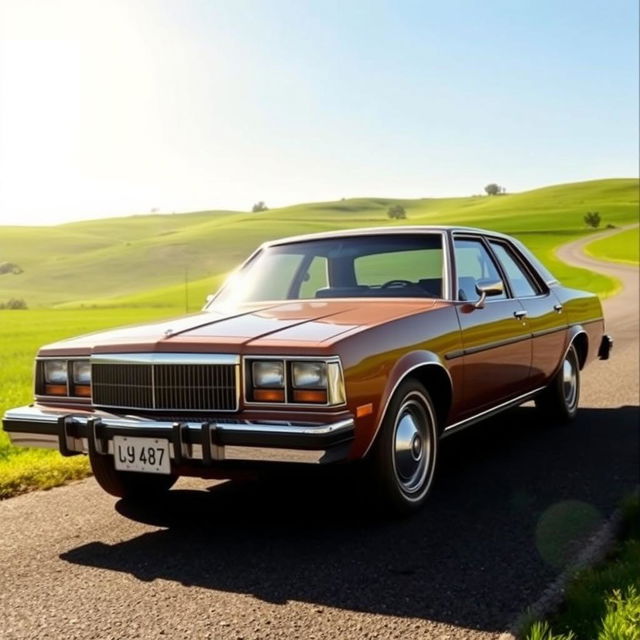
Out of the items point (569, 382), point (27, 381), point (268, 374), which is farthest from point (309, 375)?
point (27, 381)

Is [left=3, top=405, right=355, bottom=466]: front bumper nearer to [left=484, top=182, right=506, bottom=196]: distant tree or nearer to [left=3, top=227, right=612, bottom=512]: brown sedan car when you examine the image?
[left=3, top=227, right=612, bottom=512]: brown sedan car

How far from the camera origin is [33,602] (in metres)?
3.23

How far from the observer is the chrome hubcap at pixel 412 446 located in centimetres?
426

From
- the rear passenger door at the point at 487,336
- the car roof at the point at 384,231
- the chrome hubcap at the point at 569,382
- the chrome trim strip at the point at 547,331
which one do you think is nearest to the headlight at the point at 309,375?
the rear passenger door at the point at 487,336

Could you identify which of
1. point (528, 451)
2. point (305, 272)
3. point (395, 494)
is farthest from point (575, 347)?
point (395, 494)

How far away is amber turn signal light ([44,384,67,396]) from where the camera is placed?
14.4 ft

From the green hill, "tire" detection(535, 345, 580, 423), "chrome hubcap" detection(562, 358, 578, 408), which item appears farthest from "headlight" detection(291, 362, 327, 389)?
the green hill

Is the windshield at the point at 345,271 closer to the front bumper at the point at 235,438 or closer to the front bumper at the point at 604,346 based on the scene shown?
the front bumper at the point at 235,438

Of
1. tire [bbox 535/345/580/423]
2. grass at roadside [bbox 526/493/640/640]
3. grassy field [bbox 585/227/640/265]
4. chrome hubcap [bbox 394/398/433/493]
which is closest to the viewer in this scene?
grass at roadside [bbox 526/493/640/640]

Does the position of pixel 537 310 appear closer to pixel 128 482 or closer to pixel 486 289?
pixel 486 289

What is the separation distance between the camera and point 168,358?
155 inches

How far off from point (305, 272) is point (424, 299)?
974 millimetres

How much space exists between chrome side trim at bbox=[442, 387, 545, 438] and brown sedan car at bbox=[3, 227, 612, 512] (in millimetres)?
16

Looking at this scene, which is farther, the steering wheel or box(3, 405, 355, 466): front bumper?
the steering wheel
